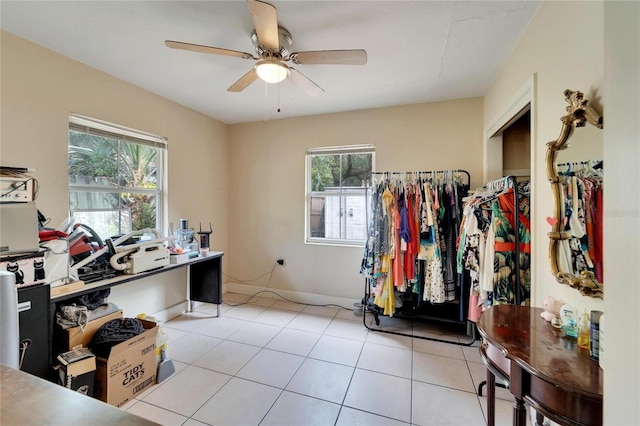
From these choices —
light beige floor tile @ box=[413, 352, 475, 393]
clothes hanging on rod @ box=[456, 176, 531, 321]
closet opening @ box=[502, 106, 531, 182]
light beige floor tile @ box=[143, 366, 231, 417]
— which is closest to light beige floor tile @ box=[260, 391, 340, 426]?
light beige floor tile @ box=[143, 366, 231, 417]

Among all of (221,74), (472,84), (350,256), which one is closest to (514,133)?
(472,84)

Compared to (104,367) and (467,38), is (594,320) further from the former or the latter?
(104,367)

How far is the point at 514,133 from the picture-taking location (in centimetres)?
267

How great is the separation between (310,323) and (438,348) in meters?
1.31

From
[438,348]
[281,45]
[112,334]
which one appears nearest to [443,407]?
[438,348]

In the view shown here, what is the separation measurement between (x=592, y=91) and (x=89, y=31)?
9.72 feet

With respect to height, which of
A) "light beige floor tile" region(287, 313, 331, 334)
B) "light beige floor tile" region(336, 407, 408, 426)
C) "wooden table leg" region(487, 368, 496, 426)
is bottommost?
"light beige floor tile" region(336, 407, 408, 426)

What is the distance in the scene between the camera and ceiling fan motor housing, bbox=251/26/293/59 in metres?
1.70

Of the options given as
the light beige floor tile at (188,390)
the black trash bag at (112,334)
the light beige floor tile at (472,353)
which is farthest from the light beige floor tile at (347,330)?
the black trash bag at (112,334)

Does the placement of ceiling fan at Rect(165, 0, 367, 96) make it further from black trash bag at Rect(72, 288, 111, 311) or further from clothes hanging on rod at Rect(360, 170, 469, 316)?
black trash bag at Rect(72, 288, 111, 311)

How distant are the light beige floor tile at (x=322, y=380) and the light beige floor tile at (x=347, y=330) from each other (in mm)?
509

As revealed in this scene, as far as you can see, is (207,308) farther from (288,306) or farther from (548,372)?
(548,372)

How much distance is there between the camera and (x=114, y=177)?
8.36ft

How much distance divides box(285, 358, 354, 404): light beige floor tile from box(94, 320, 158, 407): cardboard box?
1.02 meters
